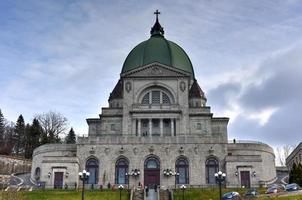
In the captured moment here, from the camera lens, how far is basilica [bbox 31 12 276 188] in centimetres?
7006

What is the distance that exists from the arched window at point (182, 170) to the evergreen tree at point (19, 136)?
52.7m

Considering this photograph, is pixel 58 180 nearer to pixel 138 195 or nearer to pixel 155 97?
pixel 138 195

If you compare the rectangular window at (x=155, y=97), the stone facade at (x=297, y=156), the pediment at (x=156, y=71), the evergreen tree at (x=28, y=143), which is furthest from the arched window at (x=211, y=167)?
the evergreen tree at (x=28, y=143)

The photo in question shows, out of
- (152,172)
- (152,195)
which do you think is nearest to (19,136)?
(152,172)

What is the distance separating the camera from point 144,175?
2785 inches

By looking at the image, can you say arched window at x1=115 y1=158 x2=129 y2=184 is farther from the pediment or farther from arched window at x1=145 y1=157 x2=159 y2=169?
the pediment

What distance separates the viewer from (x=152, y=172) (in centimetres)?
7106

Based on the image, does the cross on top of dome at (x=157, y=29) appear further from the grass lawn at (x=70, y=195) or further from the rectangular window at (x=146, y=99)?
the grass lawn at (x=70, y=195)

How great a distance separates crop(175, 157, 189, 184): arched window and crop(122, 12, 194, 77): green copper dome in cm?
2052

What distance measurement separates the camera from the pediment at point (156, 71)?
82750mm

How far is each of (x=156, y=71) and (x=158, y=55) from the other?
6844 millimetres

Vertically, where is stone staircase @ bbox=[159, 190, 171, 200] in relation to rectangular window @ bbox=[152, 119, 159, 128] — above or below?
below

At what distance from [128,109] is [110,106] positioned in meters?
9.35

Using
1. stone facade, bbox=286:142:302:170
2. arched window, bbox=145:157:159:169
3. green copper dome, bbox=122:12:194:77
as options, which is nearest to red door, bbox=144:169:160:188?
arched window, bbox=145:157:159:169
